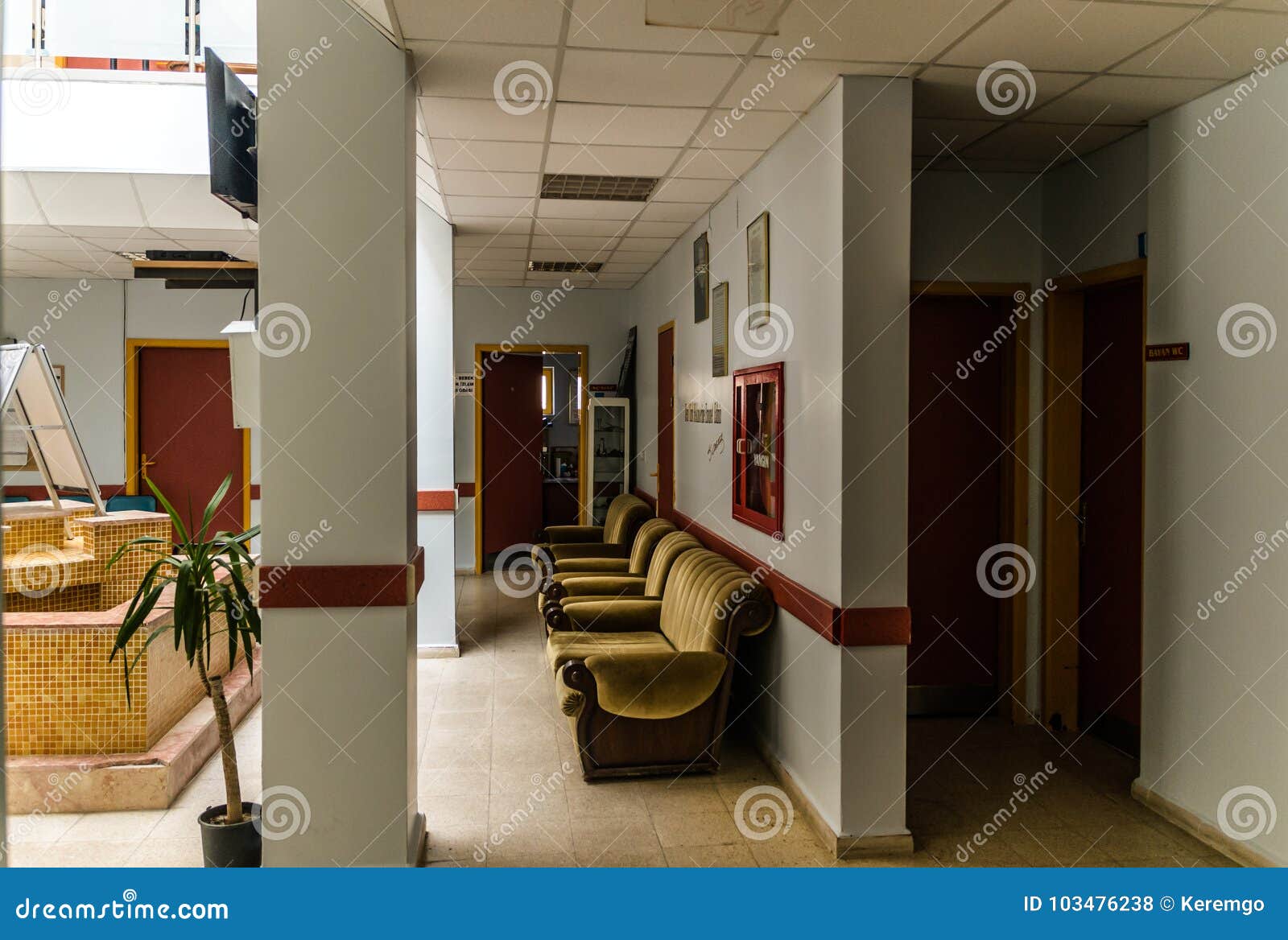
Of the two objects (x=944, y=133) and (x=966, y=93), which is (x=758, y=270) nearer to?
(x=944, y=133)

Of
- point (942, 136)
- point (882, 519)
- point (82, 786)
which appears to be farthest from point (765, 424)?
point (82, 786)

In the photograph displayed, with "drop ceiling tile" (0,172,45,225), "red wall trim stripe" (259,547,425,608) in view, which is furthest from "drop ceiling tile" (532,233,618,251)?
"red wall trim stripe" (259,547,425,608)

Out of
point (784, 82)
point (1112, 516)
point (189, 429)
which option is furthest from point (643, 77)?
point (189, 429)

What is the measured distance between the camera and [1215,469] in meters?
3.63

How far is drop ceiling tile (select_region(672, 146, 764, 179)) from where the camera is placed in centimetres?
461

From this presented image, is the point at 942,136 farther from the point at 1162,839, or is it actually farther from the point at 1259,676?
the point at 1162,839

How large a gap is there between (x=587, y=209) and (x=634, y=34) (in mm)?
2767

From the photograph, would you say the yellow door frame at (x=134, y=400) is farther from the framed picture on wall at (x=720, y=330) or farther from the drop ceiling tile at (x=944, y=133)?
the drop ceiling tile at (x=944, y=133)

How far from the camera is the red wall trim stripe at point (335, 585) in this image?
3143mm

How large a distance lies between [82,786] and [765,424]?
131 inches

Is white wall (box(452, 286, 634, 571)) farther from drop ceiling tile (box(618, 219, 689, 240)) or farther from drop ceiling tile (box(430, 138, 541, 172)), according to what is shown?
drop ceiling tile (box(430, 138, 541, 172))

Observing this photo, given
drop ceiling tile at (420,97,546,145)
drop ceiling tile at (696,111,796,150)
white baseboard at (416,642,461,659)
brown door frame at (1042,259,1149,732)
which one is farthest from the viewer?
white baseboard at (416,642,461,659)

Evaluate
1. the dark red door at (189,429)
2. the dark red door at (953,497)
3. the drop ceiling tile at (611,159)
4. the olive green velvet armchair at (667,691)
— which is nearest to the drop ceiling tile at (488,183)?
the drop ceiling tile at (611,159)

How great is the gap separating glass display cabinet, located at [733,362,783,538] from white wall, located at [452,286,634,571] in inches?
190
